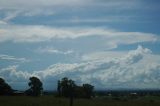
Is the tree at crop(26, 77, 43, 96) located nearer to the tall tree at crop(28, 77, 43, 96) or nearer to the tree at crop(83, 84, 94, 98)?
the tall tree at crop(28, 77, 43, 96)

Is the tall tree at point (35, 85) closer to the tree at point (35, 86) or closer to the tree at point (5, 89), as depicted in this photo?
the tree at point (35, 86)

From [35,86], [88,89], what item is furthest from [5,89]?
[88,89]

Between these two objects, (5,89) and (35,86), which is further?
(35,86)

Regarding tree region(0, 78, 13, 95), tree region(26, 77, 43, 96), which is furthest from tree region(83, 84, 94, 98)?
tree region(0, 78, 13, 95)

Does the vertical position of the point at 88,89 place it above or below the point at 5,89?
above

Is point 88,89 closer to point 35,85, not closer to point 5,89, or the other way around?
point 35,85

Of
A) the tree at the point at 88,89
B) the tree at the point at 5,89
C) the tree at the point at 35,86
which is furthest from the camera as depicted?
the tree at the point at 88,89

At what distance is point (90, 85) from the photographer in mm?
108312

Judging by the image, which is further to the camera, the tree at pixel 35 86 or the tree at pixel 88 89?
the tree at pixel 88 89

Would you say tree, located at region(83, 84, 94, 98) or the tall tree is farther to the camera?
tree, located at region(83, 84, 94, 98)

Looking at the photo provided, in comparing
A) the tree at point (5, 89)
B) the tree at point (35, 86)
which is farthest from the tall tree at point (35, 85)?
the tree at point (5, 89)

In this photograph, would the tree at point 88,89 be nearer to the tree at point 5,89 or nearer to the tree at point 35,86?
the tree at point 35,86

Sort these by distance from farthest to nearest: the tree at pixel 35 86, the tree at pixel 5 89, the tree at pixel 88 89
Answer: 1. the tree at pixel 88 89
2. the tree at pixel 35 86
3. the tree at pixel 5 89

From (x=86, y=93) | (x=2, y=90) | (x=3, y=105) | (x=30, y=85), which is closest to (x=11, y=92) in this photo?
(x=2, y=90)
